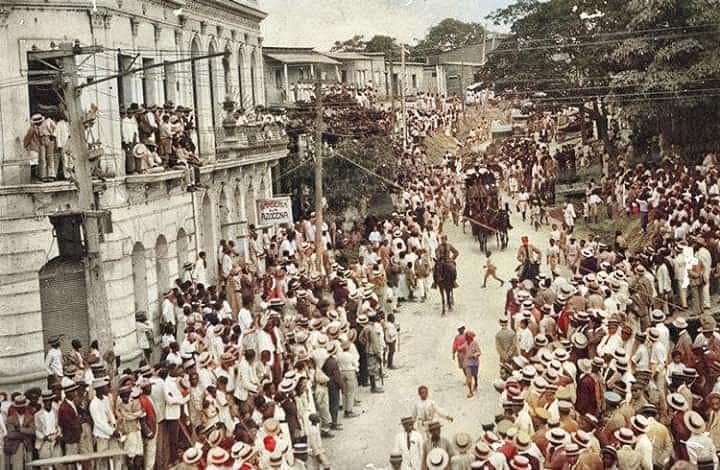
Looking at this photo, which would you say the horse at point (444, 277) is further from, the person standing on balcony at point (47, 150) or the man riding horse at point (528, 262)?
the person standing on balcony at point (47, 150)

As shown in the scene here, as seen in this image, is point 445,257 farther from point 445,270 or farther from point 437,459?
point 437,459

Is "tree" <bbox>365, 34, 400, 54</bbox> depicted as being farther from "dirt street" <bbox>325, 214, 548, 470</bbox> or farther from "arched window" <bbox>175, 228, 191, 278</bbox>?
"arched window" <bbox>175, 228, 191, 278</bbox>

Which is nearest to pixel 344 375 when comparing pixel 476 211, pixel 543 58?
pixel 476 211

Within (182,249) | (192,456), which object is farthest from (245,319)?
(182,249)

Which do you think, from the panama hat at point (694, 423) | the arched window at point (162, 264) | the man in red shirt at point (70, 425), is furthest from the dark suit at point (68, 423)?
the arched window at point (162, 264)

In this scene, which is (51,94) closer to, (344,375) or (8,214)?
(8,214)

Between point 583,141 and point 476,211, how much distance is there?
2060 centimetres

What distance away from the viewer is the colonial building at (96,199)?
1980cm

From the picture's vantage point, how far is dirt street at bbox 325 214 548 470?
16.6 meters

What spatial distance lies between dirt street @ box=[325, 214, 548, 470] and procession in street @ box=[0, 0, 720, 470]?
0.26 ft

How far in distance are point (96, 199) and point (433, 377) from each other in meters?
8.22

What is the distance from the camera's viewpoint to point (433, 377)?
66.1 feet

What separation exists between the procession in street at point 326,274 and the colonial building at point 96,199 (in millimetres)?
63

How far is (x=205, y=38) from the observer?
3145cm
